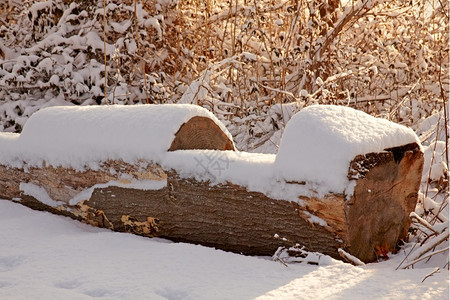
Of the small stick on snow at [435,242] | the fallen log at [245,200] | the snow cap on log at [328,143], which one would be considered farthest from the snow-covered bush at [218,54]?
the small stick on snow at [435,242]

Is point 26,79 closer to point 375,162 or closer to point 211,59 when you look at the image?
point 211,59

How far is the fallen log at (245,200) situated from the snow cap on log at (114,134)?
0.03m

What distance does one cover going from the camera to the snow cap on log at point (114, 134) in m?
2.84

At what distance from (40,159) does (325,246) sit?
1992 millimetres

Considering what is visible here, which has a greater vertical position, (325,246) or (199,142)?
(199,142)

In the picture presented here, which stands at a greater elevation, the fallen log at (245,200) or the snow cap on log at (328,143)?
the snow cap on log at (328,143)

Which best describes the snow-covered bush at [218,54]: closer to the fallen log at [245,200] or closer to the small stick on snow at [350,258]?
the fallen log at [245,200]

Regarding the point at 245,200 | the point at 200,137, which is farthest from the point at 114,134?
the point at 245,200

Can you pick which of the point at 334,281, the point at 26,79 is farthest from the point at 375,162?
the point at 26,79

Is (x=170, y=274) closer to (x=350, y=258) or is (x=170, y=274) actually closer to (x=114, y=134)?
(x=350, y=258)

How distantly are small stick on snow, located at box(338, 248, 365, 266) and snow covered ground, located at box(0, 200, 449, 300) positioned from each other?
0.18ft

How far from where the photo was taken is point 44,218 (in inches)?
128

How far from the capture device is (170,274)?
2301 millimetres

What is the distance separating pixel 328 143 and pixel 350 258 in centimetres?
59
